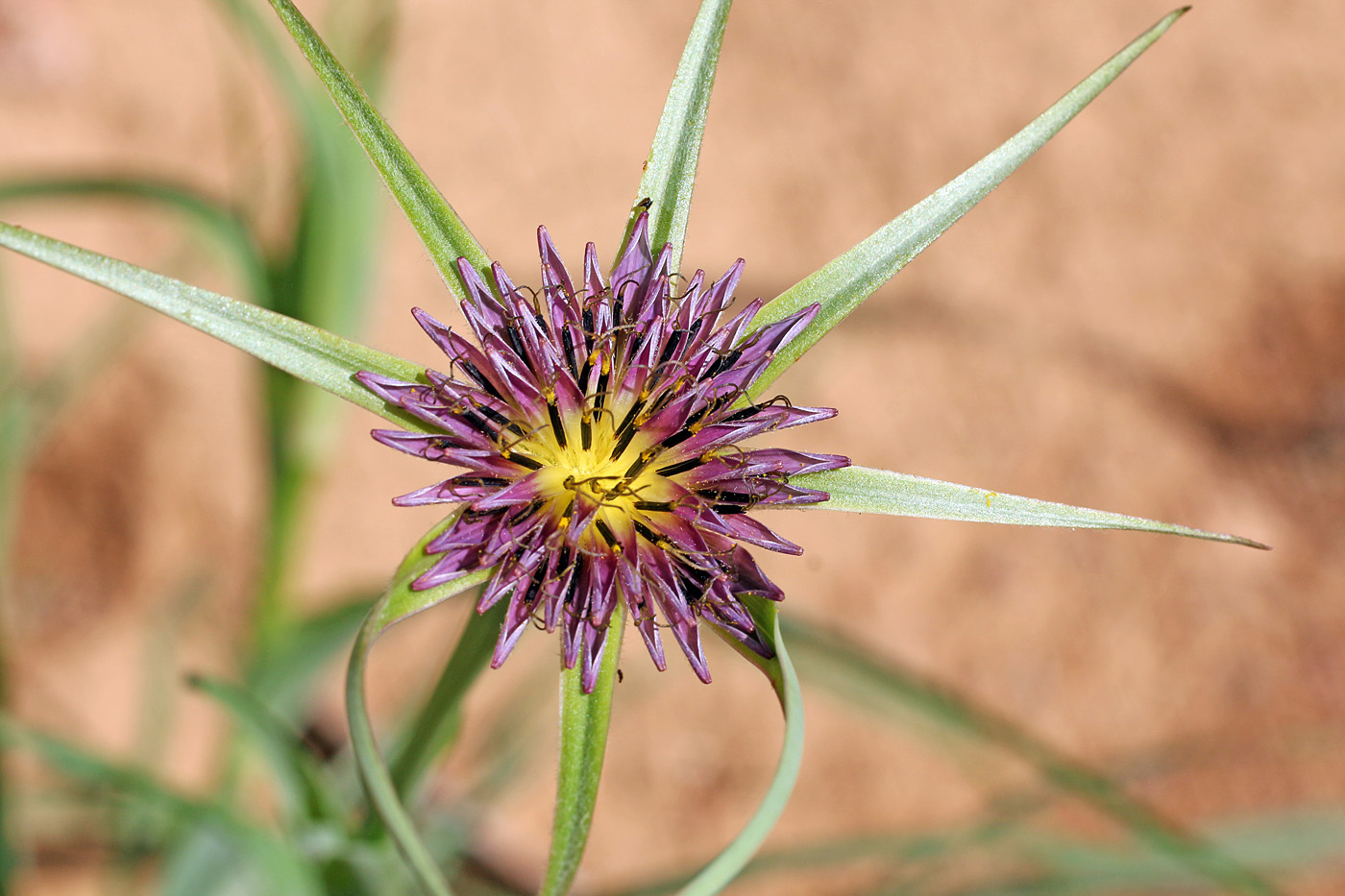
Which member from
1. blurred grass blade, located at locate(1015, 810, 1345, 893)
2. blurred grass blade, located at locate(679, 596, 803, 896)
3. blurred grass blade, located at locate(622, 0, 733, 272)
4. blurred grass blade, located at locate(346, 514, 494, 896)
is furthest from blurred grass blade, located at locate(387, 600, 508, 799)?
blurred grass blade, located at locate(1015, 810, 1345, 893)

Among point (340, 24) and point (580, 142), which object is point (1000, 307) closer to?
point (580, 142)

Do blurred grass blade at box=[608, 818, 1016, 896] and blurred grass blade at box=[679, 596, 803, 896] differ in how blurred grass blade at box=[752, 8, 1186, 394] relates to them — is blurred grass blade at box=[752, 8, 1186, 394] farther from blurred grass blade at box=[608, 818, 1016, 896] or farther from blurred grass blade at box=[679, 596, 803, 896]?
blurred grass blade at box=[608, 818, 1016, 896]

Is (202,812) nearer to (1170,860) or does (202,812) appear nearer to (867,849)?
(867,849)

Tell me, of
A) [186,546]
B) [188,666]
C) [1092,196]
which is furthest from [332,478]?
[1092,196]

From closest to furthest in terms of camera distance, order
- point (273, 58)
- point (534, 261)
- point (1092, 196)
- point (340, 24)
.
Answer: point (273, 58), point (340, 24), point (534, 261), point (1092, 196)

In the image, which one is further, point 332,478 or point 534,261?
point 534,261

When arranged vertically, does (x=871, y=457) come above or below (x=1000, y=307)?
below

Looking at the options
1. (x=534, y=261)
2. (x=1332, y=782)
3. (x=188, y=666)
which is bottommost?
(x=188, y=666)
